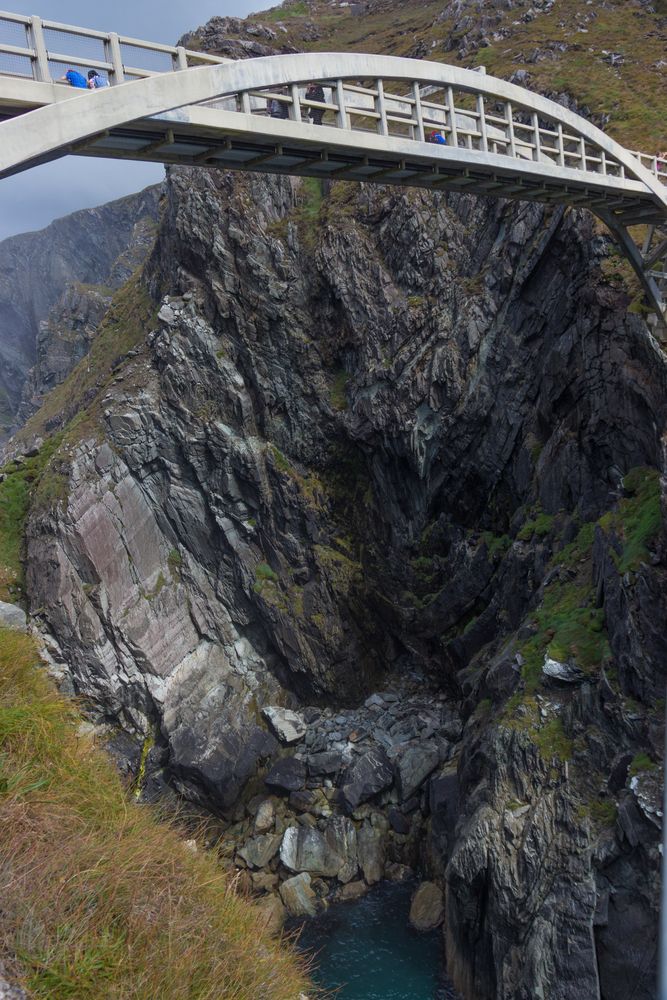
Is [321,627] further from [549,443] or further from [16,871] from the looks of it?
[16,871]

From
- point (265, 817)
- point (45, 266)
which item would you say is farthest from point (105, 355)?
point (45, 266)

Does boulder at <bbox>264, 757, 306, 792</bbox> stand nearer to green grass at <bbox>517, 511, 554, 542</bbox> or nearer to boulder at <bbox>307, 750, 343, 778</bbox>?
boulder at <bbox>307, 750, 343, 778</bbox>

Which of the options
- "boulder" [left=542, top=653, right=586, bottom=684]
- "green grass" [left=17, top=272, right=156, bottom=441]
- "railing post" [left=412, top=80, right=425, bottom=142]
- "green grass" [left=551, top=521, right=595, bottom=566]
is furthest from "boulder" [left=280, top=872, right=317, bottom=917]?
"railing post" [left=412, top=80, right=425, bottom=142]

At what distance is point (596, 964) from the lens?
44.0ft

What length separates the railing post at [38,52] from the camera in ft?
28.7

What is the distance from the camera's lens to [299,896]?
23.1m

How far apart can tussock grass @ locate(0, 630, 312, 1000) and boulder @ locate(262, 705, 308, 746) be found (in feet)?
76.7

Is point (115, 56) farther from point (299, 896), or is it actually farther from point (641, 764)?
point (299, 896)

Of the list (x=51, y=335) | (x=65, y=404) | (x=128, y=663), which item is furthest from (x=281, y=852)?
(x=51, y=335)

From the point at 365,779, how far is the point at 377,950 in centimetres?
649

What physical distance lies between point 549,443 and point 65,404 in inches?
1572

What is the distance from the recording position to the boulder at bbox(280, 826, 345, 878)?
24.2 m

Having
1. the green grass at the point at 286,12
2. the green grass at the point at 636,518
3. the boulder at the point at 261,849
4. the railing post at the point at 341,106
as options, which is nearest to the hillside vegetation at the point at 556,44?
the green grass at the point at 286,12

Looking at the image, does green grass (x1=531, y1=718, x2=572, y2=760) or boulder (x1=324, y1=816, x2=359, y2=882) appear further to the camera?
boulder (x1=324, y1=816, x2=359, y2=882)
